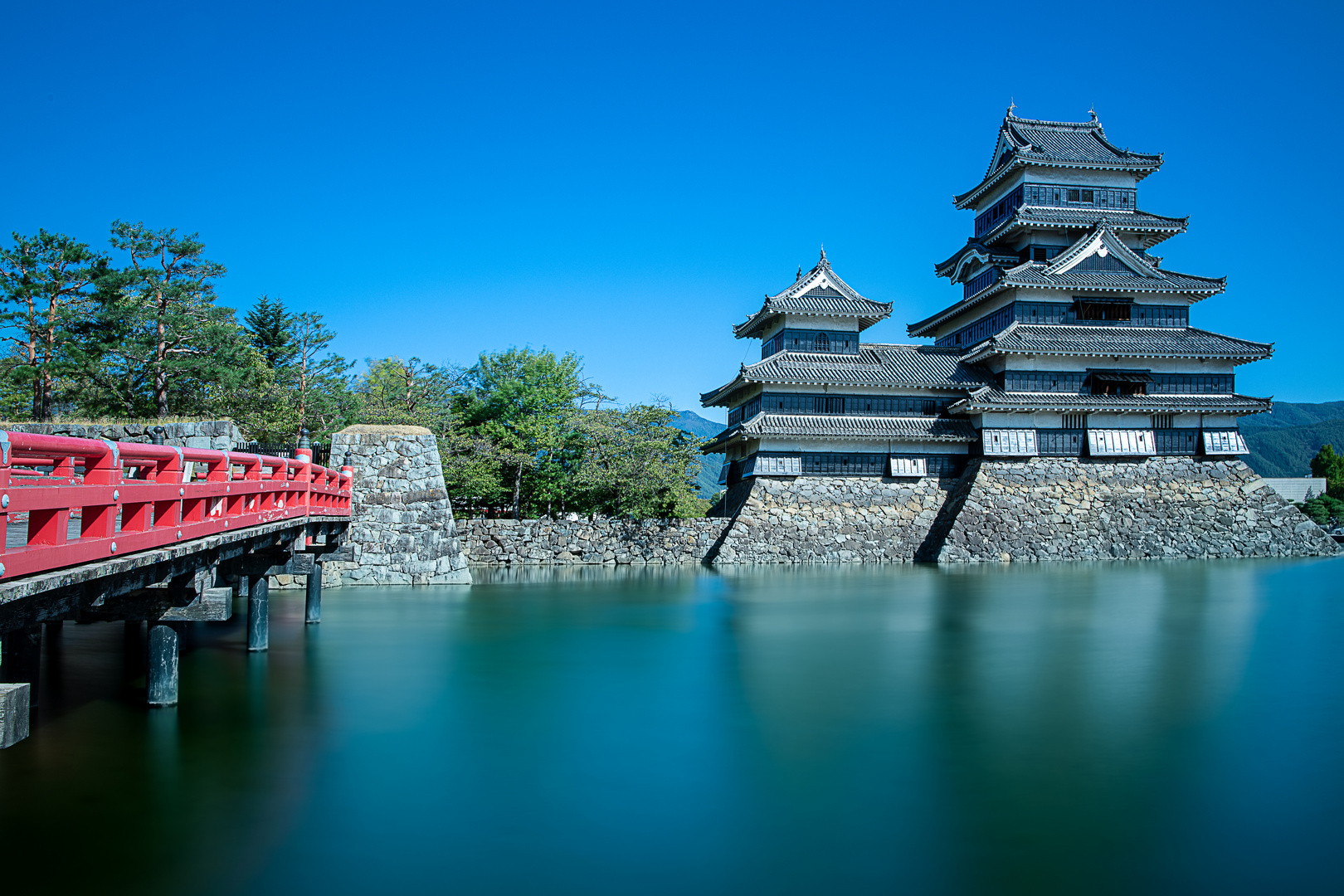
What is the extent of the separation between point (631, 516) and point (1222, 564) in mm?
19968

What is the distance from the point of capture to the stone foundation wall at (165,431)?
52.1ft

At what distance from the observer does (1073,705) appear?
10.9 meters

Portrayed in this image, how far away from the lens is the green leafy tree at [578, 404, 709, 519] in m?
32.4

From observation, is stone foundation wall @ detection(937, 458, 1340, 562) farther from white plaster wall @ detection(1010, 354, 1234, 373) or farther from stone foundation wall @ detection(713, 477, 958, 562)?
white plaster wall @ detection(1010, 354, 1234, 373)

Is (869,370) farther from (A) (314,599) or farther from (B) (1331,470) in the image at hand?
(B) (1331,470)

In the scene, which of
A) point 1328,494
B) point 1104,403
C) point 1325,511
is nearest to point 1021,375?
point 1104,403

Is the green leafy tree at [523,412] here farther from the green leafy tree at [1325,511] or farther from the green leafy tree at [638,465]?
the green leafy tree at [1325,511]

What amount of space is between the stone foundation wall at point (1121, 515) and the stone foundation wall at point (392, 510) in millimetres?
17969

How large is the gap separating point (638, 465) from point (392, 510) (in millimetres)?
11640

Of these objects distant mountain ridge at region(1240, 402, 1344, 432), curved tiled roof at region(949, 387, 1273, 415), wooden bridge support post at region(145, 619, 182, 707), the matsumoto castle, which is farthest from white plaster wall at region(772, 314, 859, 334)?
distant mountain ridge at region(1240, 402, 1344, 432)

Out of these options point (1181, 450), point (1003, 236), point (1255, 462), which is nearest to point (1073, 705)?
point (1181, 450)

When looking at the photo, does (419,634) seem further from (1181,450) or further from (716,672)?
(1181,450)

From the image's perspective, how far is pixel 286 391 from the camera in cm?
3141

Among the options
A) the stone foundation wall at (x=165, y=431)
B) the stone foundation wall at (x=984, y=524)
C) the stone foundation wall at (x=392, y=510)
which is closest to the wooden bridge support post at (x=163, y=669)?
the stone foundation wall at (x=165, y=431)
